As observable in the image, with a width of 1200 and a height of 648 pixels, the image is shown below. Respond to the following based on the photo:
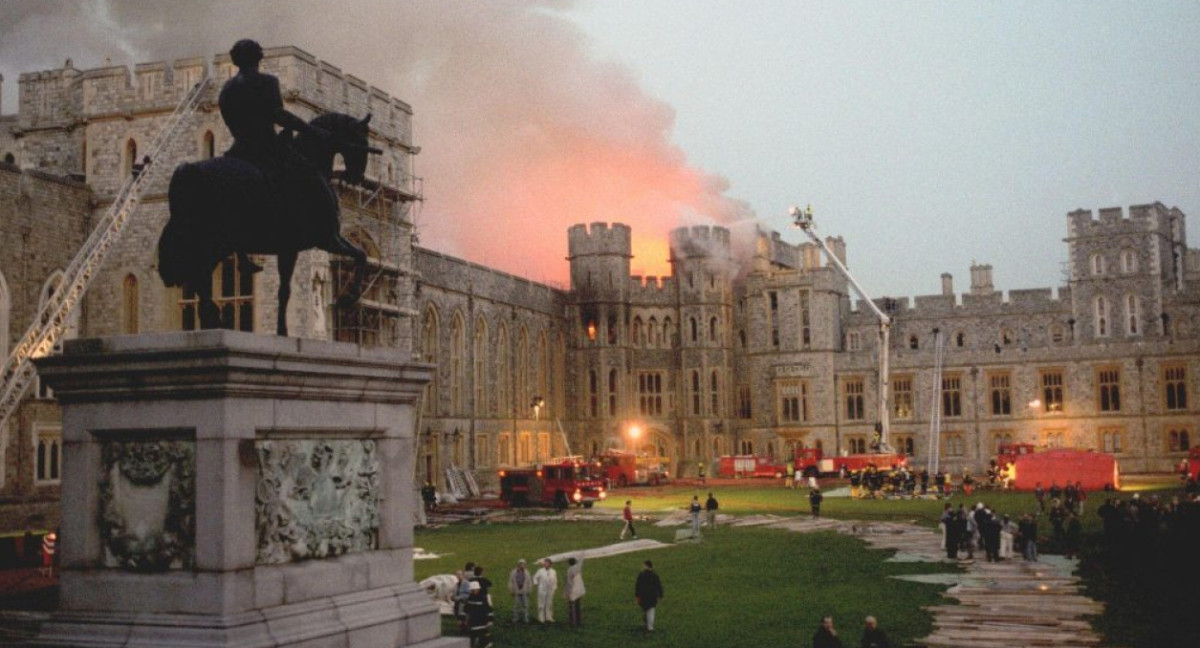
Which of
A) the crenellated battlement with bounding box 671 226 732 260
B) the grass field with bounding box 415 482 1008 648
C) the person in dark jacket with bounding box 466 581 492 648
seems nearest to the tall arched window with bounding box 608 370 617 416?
the crenellated battlement with bounding box 671 226 732 260

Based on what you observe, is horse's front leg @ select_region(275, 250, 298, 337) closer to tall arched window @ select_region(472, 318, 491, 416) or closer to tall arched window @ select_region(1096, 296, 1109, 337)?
tall arched window @ select_region(472, 318, 491, 416)

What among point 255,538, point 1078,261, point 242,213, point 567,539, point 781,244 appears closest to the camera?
point 255,538

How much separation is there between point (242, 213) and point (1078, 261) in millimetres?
64275

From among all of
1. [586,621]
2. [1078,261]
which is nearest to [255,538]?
[586,621]

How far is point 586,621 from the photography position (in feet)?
63.1

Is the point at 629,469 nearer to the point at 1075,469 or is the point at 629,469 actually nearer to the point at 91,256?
the point at 1075,469

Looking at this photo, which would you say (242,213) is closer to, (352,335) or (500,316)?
(352,335)

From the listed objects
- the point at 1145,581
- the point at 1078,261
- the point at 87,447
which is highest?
the point at 1078,261

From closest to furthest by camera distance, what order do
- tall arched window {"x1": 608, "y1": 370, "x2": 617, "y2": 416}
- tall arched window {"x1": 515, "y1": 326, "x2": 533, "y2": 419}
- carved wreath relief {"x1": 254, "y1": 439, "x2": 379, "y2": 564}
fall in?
carved wreath relief {"x1": 254, "y1": 439, "x2": 379, "y2": 564}, tall arched window {"x1": 515, "y1": 326, "x2": 533, "y2": 419}, tall arched window {"x1": 608, "y1": 370, "x2": 617, "y2": 416}

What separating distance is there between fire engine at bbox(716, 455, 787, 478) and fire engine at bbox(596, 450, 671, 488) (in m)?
4.03

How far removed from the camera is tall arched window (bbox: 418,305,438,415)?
52.7 metres

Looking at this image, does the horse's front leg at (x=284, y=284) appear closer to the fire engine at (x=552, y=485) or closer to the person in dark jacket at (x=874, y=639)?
the person in dark jacket at (x=874, y=639)

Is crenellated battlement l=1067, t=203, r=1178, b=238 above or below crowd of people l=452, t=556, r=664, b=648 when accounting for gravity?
above

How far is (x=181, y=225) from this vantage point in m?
11.4
